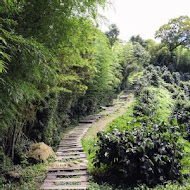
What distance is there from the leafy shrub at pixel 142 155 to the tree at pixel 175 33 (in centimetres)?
1879

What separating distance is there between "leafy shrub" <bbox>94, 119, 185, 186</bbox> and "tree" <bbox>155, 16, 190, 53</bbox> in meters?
18.8

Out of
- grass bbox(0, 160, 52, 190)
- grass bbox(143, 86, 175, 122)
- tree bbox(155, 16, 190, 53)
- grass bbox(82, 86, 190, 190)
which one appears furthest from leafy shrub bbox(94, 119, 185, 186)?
tree bbox(155, 16, 190, 53)

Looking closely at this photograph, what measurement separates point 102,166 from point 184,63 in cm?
2080

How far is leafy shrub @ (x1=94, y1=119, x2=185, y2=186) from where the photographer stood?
3.23 m

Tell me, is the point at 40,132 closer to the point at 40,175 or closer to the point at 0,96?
the point at 40,175

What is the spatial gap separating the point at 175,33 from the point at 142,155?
64.4 ft

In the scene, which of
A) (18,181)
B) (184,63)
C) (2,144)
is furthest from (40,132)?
(184,63)

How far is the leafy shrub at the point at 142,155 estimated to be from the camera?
3.23 meters

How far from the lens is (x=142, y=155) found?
3312 mm

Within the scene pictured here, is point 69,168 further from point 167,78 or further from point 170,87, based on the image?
point 167,78

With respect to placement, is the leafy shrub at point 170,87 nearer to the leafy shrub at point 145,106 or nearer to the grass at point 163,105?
the grass at point 163,105

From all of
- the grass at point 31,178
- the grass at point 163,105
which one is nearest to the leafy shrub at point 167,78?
the grass at point 163,105

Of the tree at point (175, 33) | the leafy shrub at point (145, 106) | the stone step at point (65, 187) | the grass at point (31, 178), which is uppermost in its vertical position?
the tree at point (175, 33)

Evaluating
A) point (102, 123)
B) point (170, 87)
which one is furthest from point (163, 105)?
point (102, 123)
